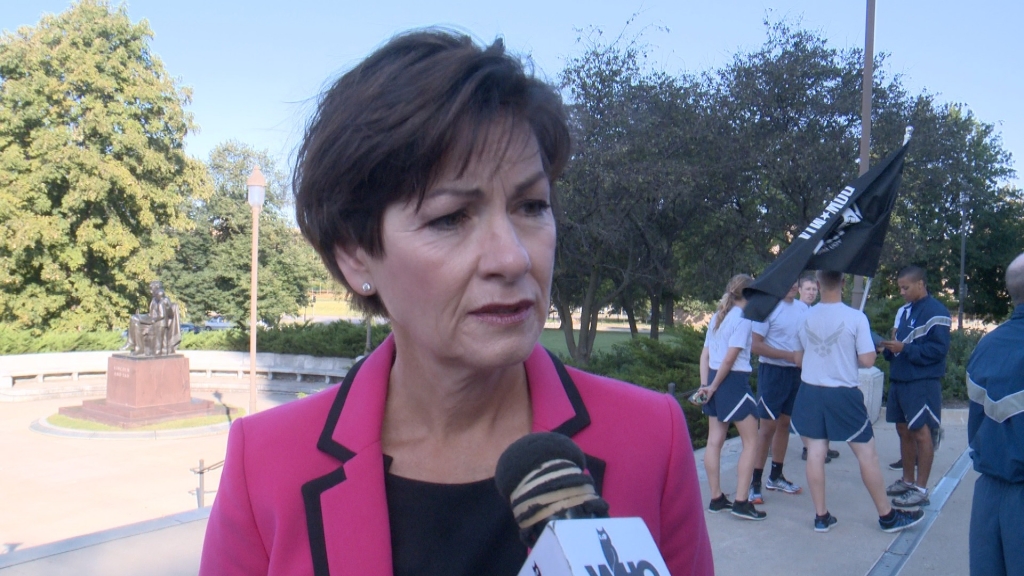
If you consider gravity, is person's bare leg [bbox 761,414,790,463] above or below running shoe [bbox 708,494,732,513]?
above

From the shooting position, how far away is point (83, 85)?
27.9 m

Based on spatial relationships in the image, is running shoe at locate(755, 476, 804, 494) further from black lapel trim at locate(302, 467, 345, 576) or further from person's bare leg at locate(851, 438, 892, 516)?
black lapel trim at locate(302, 467, 345, 576)

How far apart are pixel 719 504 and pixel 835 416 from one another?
1.28 meters

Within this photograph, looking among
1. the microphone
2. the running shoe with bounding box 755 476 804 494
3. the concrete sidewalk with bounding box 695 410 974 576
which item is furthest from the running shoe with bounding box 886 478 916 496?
the microphone

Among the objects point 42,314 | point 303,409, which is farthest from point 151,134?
point 303,409

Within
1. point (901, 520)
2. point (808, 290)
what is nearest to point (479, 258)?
point (901, 520)

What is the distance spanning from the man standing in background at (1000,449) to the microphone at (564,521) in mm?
3537

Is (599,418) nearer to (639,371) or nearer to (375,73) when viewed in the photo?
(375,73)

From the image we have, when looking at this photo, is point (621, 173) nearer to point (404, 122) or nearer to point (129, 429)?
point (129, 429)

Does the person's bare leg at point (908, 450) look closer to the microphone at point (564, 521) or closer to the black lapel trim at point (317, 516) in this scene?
the black lapel trim at point (317, 516)

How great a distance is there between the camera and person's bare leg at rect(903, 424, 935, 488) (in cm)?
691

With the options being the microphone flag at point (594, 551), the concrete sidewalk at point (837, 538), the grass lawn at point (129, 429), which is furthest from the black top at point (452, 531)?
the grass lawn at point (129, 429)

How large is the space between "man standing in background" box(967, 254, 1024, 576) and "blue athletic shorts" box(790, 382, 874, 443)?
1.80m

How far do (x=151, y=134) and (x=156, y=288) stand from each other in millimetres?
12193
